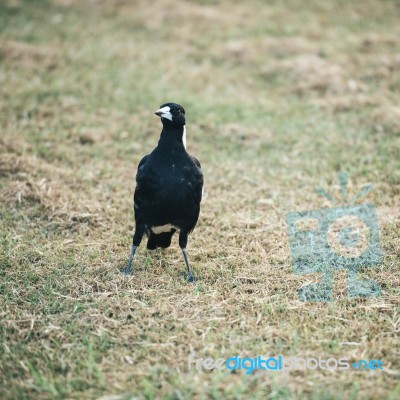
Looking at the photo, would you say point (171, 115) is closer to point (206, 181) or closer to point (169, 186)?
point (169, 186)

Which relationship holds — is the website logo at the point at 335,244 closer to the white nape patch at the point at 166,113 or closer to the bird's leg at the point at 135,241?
the bird's leg at the point at 135,241

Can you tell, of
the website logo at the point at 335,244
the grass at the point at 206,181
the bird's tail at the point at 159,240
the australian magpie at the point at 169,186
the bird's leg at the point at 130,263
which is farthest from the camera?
the bird's tail at the point at 159,240

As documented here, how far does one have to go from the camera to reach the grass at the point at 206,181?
2779 millimetres

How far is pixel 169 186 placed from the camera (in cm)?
331

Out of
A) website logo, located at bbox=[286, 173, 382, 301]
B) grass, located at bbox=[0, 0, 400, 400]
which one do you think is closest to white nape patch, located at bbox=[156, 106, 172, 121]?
grass, located at bbox=[0, 0, 400, 400]

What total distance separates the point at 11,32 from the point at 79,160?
4464mm

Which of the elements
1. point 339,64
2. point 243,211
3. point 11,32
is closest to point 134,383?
point 243,211

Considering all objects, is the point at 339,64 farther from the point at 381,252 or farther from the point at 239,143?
the point at 381,252

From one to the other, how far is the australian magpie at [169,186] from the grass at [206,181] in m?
0.41

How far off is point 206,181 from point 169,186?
5.69 feet

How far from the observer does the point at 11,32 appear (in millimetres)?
8312

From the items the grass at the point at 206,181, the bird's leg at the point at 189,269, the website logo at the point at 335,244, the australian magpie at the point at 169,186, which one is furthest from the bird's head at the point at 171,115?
the website logo at the point at 335,244

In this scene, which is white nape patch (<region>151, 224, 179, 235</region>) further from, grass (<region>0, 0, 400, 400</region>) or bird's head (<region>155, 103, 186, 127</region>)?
bird's head (<region>155, 103, 186, 127</region>)

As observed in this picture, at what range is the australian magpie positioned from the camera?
333 centimetres
